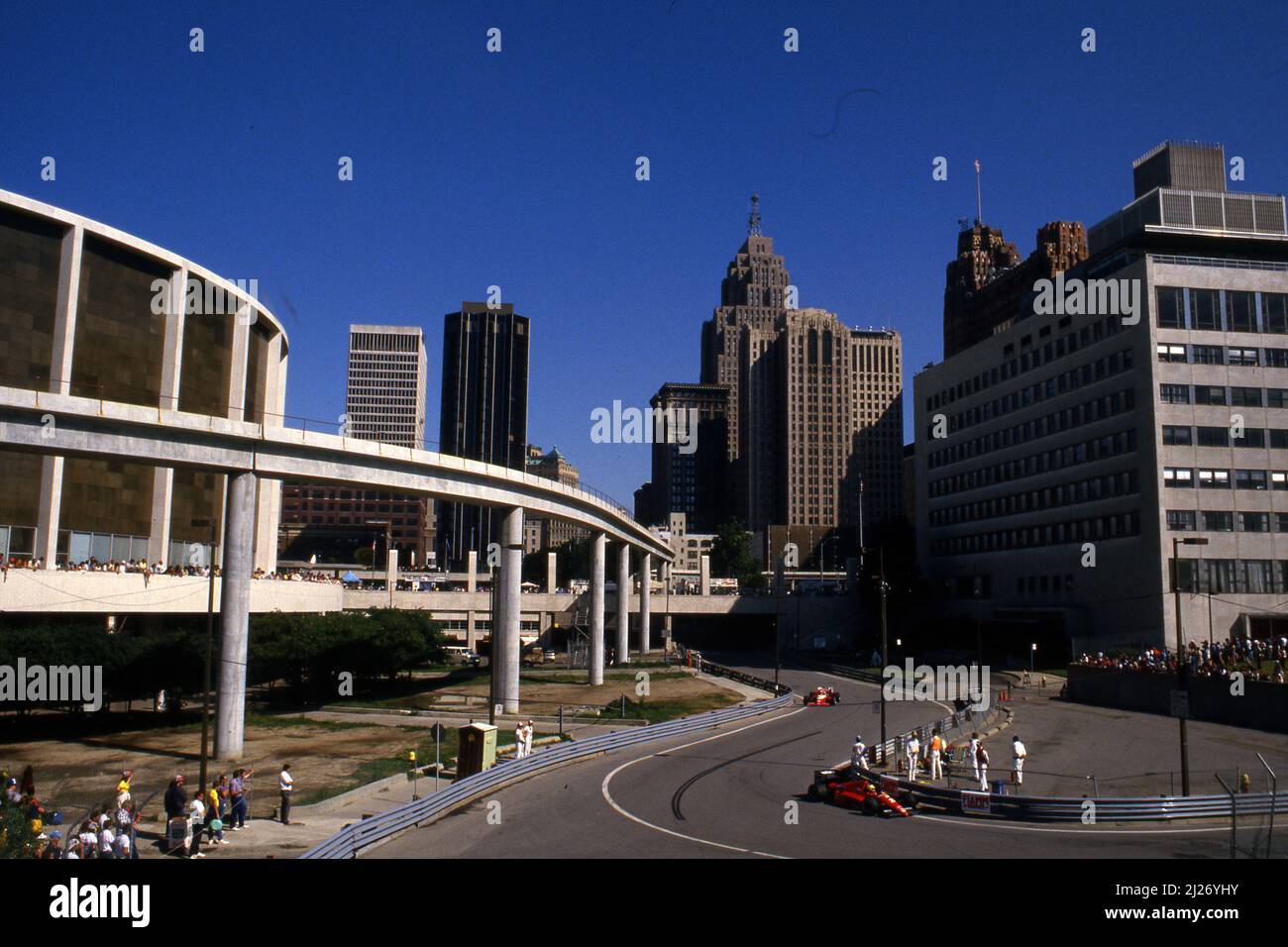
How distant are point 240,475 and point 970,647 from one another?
64.4 m

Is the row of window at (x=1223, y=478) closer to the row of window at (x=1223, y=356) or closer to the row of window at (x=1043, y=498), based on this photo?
the row of window at (x=1043, y=498)

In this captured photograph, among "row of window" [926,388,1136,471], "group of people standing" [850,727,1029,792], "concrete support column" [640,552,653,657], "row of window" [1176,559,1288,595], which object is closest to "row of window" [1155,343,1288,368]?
"row of window" [926,388,1136,471]

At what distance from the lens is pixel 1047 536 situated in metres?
73.4

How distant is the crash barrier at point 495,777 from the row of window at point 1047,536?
30743 mm

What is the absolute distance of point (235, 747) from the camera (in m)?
35.4

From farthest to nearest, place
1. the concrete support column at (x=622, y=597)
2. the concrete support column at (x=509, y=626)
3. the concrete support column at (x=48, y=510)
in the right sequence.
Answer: the concrete support column at (x=622, y=597) → the concrete support column at (x=48, y=510) → the concrete support column at (x=509, y=626)

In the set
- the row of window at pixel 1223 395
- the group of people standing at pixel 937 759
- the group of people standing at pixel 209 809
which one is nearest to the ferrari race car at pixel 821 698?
the group of people standing at pixel 937 759

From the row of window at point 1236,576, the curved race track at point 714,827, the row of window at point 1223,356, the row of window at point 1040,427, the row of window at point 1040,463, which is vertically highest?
the row of window at point 1223,356

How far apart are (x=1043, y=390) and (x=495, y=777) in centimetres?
6143

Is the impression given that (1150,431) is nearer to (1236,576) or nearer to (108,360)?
(1236,576)

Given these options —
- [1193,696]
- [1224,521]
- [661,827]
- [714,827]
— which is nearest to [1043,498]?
[1224,521]

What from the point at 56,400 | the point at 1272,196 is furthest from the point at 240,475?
the point at 1272,196

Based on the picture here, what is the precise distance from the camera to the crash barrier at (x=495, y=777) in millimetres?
20297

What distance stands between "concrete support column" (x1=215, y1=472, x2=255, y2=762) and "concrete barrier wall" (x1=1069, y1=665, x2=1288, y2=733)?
128 ft
